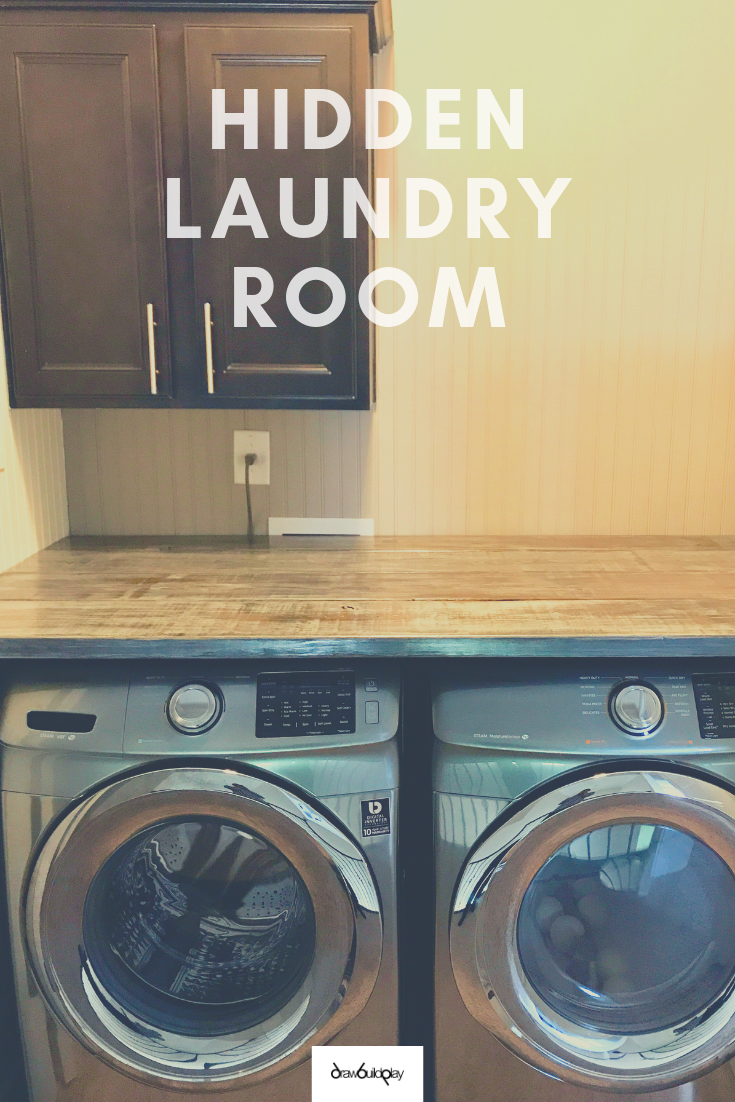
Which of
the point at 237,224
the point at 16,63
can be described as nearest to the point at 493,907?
the point at 237,224

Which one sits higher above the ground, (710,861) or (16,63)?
(16,63)

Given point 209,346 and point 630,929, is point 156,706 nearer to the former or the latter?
point 209,346

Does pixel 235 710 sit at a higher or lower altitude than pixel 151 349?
lower

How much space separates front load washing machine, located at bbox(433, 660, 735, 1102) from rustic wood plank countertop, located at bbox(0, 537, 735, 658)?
0.34ft

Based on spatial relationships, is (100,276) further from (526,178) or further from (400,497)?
(526,178)

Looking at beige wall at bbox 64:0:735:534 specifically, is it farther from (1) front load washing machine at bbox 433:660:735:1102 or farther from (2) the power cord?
(1) front load washing machine at bbox 433:660:735:1102

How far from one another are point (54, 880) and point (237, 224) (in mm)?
1395

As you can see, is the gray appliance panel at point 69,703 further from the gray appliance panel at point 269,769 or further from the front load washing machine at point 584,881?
the front load washing machine at point 584,881

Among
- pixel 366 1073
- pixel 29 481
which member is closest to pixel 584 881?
pixel 366 1073

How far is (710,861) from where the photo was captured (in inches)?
A: 60.6

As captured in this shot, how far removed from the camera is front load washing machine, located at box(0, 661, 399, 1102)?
1499mm

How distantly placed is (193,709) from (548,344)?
1344mm

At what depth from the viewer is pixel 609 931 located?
158 cm

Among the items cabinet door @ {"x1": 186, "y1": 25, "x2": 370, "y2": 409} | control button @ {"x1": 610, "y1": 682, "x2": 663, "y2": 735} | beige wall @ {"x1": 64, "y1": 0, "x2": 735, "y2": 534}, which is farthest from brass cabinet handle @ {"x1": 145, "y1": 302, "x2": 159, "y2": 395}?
control button @ {"x1": 610, "y1": 682, "x2": 663, "y2": 735}
